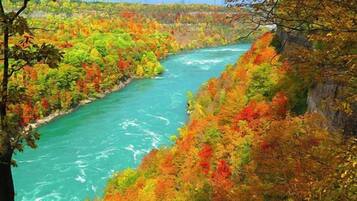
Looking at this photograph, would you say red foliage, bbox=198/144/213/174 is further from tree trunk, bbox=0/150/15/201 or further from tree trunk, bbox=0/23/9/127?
tree trunk, bbox=0/23/9/127

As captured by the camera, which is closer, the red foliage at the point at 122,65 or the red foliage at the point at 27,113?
the red foliage at the point at 27,113

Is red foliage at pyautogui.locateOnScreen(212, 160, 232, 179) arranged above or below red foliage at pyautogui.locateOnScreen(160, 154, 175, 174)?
above

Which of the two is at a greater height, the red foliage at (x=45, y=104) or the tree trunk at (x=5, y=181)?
the tree trunk at (x=5, y=181)

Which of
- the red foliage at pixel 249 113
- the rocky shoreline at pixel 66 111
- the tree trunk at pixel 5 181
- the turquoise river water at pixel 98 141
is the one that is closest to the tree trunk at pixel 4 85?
the tree trunk at pixel 5 181

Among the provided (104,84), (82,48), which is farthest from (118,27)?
(104,84)

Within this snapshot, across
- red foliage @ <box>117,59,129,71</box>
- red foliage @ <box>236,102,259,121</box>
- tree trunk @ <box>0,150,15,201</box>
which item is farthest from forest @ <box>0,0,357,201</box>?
red foliage @ <box>117,59,129,71</box>

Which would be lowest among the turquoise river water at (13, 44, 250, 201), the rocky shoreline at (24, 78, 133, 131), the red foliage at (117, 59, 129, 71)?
the rocky shoreline at (24, 78, 133, 131)

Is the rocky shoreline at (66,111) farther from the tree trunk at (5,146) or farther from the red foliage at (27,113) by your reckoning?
the tree trunk at (5,146)

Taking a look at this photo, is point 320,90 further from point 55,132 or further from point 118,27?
point 118,27
